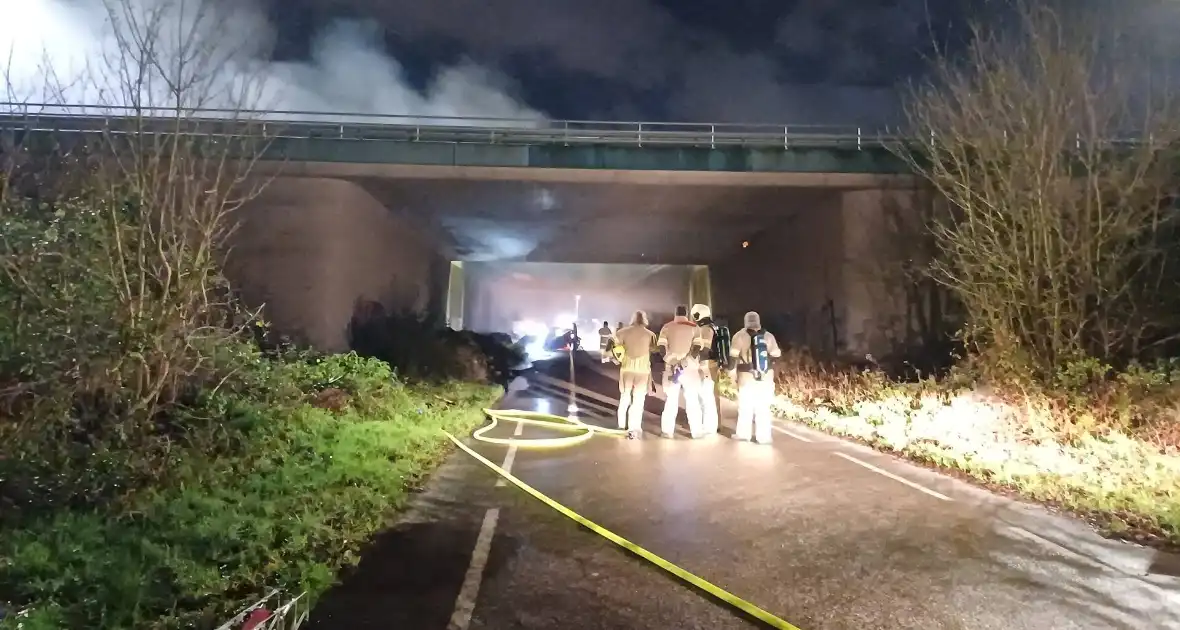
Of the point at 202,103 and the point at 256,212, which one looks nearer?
the point at 202,103

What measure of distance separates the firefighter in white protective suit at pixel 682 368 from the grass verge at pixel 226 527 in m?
3.44

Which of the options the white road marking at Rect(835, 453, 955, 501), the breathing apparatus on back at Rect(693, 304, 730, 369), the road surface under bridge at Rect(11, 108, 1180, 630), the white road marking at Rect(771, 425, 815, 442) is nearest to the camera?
the road surface under bridge at Rect(11, 108, 1180, 630)

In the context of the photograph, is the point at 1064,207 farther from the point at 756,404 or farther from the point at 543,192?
the point at 543,192

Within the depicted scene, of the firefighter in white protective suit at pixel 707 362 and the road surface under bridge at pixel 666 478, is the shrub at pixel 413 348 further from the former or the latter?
the firefighter in white protective suit at pixel 707 362

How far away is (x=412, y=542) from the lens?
239 inches

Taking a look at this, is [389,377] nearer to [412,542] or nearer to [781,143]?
[412,542]

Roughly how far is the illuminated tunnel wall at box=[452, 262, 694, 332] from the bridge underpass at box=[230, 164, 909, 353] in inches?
430

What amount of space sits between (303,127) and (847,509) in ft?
52.6

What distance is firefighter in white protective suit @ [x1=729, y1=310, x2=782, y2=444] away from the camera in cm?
1073

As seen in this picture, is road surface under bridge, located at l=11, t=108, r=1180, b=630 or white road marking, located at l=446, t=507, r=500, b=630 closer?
white road marking, located at l=446, t=507, r=500, b=630

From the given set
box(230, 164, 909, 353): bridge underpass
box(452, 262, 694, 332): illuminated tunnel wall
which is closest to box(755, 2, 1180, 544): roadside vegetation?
box(230, 164, 909, 353): bridge underpass

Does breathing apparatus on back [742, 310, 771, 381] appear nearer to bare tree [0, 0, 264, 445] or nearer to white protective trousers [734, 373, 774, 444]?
white protective trousers [734, 373, 774, 444]

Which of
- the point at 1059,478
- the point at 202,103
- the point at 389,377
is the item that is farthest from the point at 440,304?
the point at 1059,478

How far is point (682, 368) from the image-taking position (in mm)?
11086
